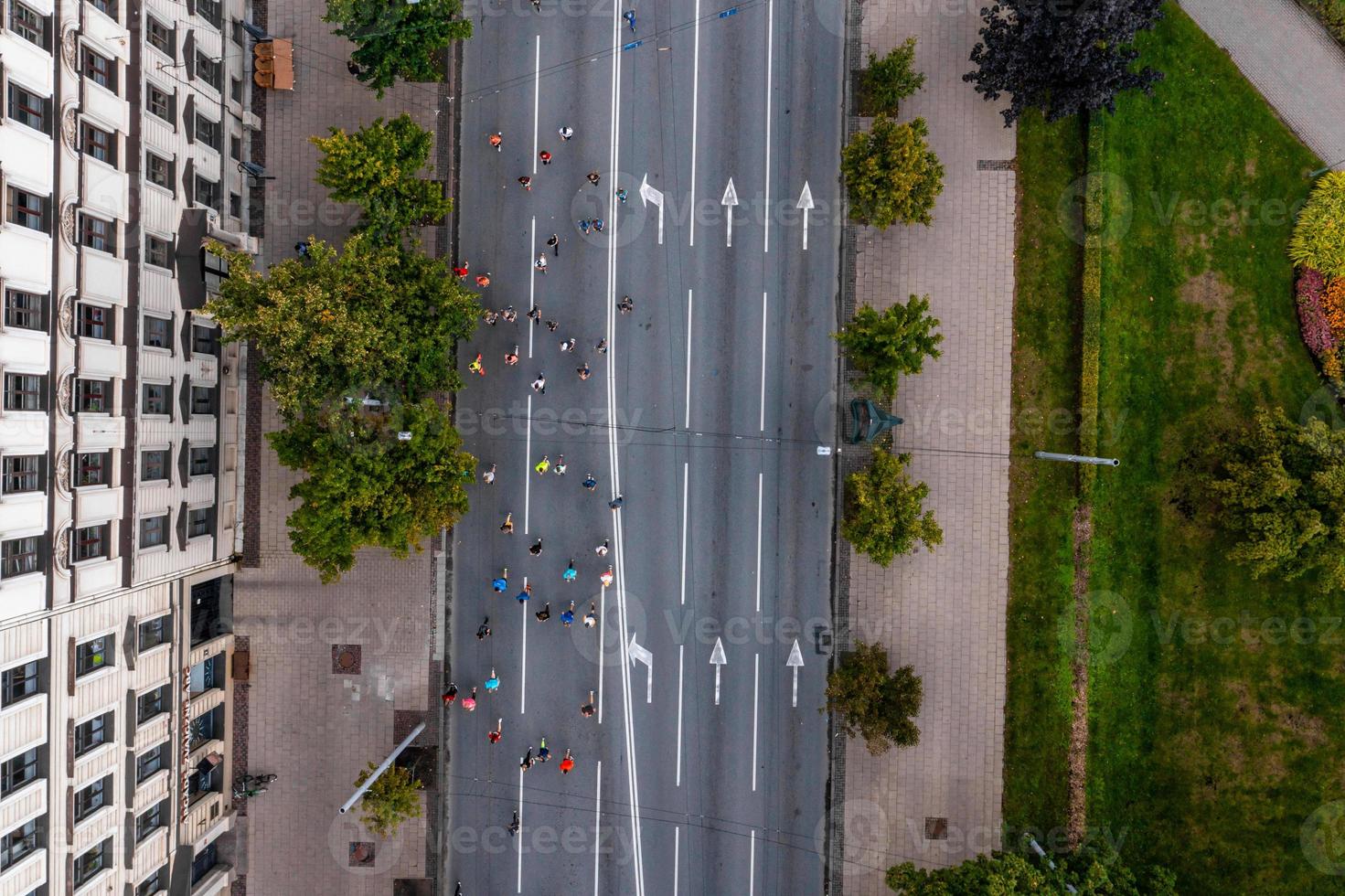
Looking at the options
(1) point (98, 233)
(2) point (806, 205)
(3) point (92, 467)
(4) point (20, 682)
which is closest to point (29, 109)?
(1) point (98, 233)

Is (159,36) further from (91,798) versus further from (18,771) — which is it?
(91,798)

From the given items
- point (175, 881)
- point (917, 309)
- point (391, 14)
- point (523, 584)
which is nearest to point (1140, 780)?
point (917, 309)

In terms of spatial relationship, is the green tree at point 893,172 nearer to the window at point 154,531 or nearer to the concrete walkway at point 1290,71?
the concrete walkway at point 1290,71

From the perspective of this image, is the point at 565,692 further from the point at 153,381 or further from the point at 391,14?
the point at 391,14

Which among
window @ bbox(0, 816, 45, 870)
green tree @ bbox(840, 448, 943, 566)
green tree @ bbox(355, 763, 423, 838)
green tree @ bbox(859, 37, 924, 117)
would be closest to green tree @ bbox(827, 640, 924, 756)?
green tree @ bbox(840, 448, 943, 566)

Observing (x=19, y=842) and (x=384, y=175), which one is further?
(x=384, y=175)

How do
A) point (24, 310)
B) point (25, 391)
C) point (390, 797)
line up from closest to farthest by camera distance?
point (24, 310), point (25, 391), point (390, 797)
